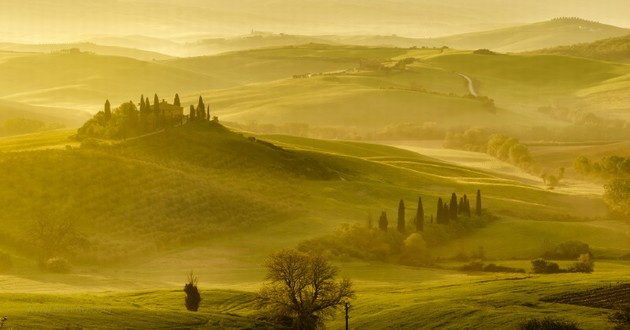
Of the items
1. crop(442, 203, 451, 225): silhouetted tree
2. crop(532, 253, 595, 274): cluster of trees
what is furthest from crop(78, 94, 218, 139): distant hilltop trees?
crop(532, 253, 595, 274): cluster of trees

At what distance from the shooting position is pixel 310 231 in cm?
11425

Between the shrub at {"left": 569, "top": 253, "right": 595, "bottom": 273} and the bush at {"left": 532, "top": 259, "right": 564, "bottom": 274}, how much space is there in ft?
4.22

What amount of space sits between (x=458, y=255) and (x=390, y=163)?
67084 mm

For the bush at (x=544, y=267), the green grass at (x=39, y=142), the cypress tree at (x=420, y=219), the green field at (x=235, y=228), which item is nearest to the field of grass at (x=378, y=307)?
the green field at (x=235, y=228)

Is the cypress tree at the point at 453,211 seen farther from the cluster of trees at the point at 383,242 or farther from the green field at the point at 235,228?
the cluster of trees at the point at 383,242

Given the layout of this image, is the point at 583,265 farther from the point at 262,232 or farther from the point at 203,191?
the point at 203,191

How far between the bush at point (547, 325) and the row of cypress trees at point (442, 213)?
4438 centimetres

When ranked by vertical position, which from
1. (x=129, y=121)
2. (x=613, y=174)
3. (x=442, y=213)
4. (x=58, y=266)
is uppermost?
(x=129, y=121)

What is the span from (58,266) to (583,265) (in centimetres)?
4676

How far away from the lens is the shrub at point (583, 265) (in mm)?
93062

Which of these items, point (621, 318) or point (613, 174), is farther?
point (613, 174)

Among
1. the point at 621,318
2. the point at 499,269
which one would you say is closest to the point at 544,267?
the point at 499,269

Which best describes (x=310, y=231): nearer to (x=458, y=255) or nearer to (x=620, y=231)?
(x=458, y=255)

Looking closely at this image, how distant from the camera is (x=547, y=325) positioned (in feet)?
211
